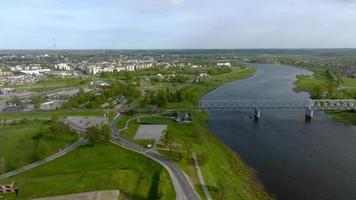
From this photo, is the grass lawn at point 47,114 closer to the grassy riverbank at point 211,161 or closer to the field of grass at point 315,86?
the grassy riverbank at point 211,161

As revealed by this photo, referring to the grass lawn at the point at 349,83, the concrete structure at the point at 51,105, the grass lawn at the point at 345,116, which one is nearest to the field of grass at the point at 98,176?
the concrete structure at the point at 51,105

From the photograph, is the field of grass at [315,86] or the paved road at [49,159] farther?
the field of grass at [315,86]

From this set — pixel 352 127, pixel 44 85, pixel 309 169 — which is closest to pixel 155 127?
pixel 309 169

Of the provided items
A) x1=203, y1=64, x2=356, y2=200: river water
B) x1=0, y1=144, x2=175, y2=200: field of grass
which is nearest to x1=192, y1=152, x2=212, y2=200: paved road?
x1=0, y1=144, x2=175, y2=200: field of grass

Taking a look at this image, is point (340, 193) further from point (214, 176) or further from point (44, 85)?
point (44, 85)

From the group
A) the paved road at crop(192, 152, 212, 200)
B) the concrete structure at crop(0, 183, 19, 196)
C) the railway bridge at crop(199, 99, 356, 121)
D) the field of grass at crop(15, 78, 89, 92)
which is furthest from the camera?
the field of grass at crop(15, 78, 89, 92)

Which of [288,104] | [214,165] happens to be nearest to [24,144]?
[214,165]

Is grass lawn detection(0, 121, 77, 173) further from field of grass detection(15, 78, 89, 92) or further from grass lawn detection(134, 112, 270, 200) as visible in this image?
field of grass detection(15, 78, 89, 92)
